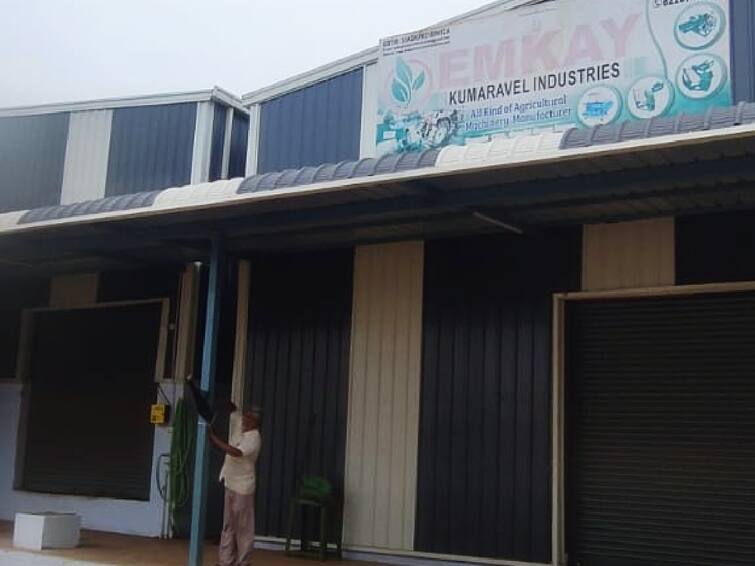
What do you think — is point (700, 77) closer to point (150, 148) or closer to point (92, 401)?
point (150, 148)

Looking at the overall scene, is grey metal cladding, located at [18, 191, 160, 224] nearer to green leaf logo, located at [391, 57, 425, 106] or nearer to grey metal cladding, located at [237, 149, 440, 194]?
grey metal cladding, located at [237, 149, 440, 194]

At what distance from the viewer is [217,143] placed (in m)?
12.0

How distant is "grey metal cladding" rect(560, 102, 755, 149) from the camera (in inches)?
248

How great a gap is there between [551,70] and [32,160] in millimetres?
7464

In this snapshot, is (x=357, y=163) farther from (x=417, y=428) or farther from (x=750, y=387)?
(x=750, y=387)

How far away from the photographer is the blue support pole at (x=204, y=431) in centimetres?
906

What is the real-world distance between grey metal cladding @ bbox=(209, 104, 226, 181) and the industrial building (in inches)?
1.0

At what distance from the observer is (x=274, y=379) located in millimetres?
10805

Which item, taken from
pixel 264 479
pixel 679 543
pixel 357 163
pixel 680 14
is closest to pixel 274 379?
pixel 264 479

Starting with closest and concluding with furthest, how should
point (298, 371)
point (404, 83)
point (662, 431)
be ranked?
point (662, 431)
point (404, 83)
point (298, 371)

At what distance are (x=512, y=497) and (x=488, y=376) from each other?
44.5 inches

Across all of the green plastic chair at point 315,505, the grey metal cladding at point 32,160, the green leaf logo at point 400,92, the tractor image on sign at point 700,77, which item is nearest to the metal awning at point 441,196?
the tractor image on sign at point 700,77

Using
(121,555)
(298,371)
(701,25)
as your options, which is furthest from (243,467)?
(701,25)

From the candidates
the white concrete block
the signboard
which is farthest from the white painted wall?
the signboard
